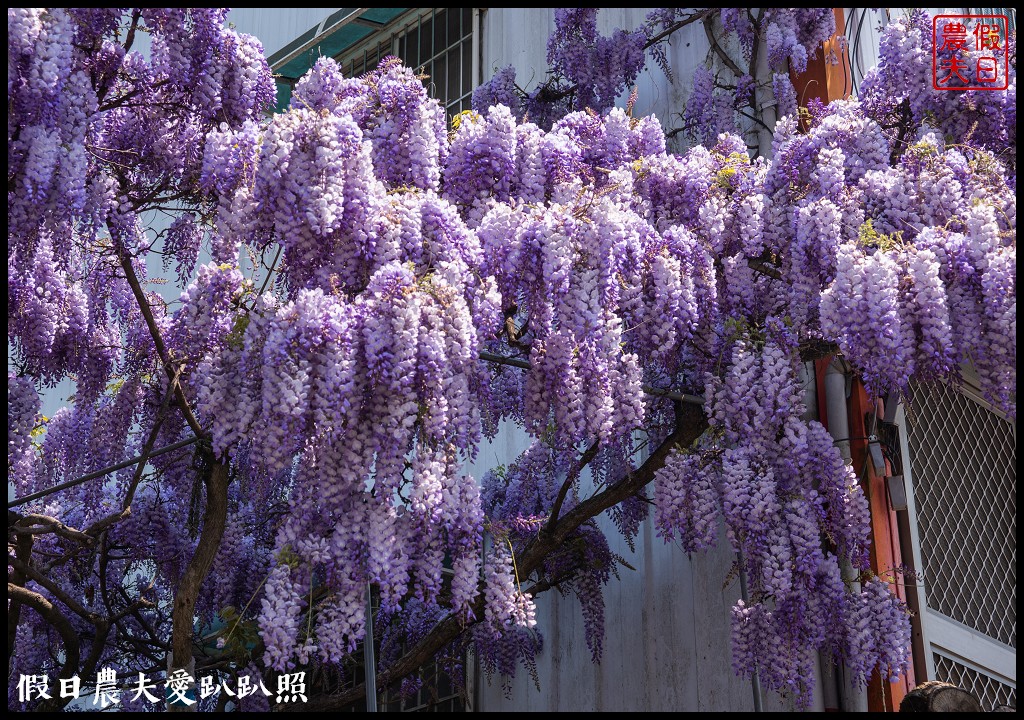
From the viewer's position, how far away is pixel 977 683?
6355mm

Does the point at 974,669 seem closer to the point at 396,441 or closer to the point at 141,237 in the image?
the point at 396,441

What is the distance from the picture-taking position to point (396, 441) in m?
4.18

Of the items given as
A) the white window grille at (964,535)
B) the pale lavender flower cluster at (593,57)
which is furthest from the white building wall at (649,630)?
the white window grille at (964,535)

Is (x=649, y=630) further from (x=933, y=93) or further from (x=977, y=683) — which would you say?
(x=933, y=93)

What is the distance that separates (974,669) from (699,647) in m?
1.54

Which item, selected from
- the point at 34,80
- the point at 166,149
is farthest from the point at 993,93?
the point at 34,80

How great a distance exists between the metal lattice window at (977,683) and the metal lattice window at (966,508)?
0.28 meters

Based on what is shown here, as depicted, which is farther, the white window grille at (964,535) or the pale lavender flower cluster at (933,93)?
the white window grille at (964,535)

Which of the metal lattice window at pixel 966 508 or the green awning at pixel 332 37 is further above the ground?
the green awning at pixel 332 37

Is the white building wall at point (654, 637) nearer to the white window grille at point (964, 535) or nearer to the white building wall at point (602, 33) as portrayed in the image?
the white building wall at point (602, 33)

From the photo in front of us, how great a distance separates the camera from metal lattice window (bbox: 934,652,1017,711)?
609 centimetres

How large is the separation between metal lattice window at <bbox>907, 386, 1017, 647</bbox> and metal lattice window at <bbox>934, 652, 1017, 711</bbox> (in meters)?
0.28

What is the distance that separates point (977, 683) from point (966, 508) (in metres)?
1.07

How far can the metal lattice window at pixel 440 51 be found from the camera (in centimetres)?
949
